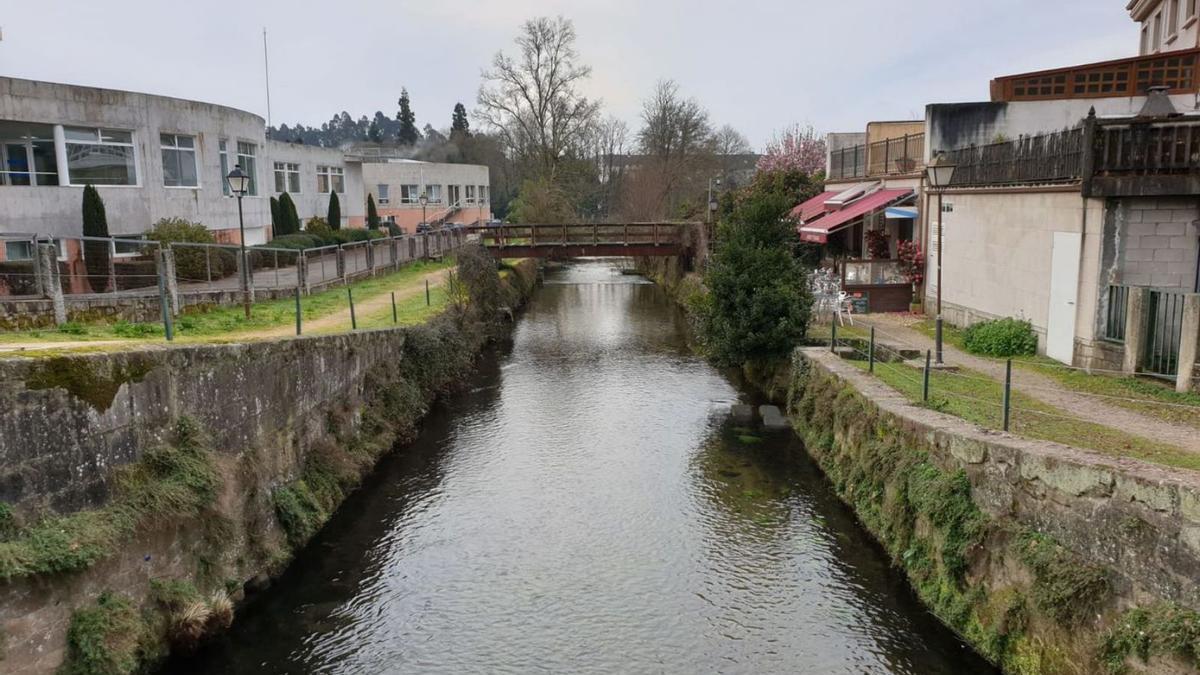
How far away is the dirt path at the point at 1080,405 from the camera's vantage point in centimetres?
964

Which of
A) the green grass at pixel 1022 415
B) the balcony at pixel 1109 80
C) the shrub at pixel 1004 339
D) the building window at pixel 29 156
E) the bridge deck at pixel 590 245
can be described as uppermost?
the balcony at pixel 1109 80

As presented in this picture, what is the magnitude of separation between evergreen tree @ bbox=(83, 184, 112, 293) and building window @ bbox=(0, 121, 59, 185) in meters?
1.27

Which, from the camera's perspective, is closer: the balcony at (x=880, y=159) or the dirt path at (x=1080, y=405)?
the dirt path at (x=1080, y=405)

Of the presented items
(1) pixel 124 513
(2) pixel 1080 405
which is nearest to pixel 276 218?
(1) pixel 124 513

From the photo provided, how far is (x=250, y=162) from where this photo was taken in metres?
29.2

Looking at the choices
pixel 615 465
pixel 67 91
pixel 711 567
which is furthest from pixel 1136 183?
pixel 67 91

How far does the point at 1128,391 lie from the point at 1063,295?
250 cm

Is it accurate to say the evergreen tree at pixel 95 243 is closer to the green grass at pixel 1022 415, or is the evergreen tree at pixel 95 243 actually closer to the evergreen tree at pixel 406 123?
the green grass at pixel 1022 415

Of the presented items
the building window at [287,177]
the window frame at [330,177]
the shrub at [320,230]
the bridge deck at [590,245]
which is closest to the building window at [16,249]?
the shrub at [320,230]

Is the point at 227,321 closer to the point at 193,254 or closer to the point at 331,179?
the point at 193,254

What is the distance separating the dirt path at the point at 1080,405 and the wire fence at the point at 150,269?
1228cm

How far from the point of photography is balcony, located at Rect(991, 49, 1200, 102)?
2059 centimetres

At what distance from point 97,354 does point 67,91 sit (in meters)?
16.6

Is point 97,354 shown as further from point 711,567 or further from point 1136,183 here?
point 1136,183
